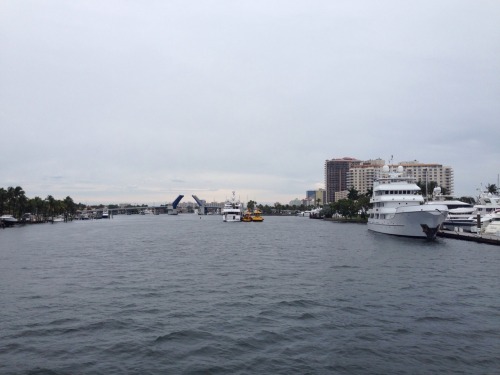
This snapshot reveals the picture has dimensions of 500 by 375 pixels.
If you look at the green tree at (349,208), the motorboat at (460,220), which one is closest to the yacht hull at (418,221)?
the motorboat at (460,220)

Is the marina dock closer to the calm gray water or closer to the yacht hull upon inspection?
the yacht hull

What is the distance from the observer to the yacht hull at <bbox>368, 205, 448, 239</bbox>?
203 feet

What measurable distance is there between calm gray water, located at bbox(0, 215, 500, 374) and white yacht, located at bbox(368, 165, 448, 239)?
79.0 feet

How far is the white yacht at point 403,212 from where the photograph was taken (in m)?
62.9

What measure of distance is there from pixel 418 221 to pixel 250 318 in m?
50.8

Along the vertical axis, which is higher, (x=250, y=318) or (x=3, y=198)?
(x=3, y=198)

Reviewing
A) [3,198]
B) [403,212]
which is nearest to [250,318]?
[403,212]

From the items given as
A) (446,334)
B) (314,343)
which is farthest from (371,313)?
(314,343)

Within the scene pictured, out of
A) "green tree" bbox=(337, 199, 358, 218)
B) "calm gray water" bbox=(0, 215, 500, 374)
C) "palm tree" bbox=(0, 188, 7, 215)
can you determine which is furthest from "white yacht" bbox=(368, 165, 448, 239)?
"palm tree" bbox=(0, 188, 7, 215)

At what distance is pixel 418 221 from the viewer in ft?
212

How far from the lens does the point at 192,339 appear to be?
18312 mm

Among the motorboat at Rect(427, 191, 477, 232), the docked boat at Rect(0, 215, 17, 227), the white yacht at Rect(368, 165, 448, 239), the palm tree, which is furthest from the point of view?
the palm tree

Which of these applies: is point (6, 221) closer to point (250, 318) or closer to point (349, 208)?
point (349, 208)

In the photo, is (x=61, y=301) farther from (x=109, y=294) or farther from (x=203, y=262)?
(x=203, y=262)
